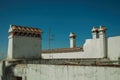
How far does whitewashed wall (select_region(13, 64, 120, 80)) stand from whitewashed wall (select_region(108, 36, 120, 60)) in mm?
9163

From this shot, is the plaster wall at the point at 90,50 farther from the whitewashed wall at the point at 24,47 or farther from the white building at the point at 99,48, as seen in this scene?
the whitewashed wall at the point at 24,47

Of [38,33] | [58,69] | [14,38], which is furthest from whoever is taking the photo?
[38,33]

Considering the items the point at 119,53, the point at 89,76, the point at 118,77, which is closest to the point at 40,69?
the point at 89,76

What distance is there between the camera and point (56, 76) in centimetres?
1193

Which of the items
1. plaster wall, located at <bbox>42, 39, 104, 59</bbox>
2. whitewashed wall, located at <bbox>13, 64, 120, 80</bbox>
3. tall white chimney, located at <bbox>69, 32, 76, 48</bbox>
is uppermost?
tall white chimney, located at <bbox>69, 32, 76, 48</bbox>

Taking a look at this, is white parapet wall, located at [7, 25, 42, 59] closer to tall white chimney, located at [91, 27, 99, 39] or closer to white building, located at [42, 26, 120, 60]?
white building, located at [42, 26, 120, 60]

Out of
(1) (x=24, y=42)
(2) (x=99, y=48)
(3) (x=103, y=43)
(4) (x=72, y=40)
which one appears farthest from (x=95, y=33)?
(1) (x=24, y=42)

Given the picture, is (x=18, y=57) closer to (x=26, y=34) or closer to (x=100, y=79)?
(x=26, y=34)

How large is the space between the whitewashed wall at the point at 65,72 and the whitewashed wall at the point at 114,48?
916cm

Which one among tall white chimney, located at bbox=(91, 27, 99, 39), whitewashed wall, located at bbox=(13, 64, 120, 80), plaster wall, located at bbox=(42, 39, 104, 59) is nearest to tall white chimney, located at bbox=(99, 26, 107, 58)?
plaster wall, located at bbox=(42, 39, 104, 59)

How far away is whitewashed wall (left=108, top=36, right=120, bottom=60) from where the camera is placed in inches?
760

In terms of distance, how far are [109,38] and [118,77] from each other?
11737mm

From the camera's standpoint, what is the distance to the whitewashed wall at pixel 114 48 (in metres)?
19.3

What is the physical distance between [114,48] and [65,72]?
9.65 m
